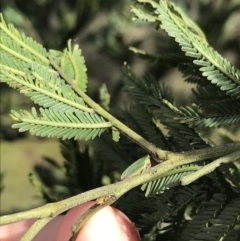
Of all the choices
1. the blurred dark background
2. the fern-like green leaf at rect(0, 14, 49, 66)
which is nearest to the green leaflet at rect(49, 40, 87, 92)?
the fern-like green leaf at rect(0, 14, 49, 66)

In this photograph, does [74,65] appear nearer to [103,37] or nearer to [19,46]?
[19,46]

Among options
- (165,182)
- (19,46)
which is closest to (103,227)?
(165,182)

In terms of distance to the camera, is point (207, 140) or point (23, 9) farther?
point (23, 9)

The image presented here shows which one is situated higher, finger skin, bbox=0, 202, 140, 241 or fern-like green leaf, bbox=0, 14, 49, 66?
fern-like green leaf, bbox=0, 14, 49, 66

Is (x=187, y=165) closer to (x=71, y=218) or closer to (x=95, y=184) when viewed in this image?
(x=71, y=218)

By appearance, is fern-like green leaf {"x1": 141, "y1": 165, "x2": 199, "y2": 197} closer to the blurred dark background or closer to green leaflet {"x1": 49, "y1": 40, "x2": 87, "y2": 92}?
green leaflet {"x1": 49, "y1": 40, "x2": 87, "y2": 92}

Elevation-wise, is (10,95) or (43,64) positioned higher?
(10,95)

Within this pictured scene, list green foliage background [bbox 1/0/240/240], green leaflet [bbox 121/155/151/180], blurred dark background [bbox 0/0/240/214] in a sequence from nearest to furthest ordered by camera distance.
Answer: green leaflet [bbox 121/155/151/180] < green foliage background [bbox 1/0/240/240] < blurred dark background [bbox 0/0/240/214]

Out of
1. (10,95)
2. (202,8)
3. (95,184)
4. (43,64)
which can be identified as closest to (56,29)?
(10,95)
